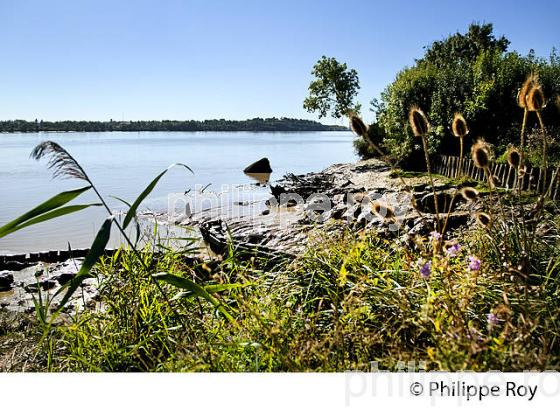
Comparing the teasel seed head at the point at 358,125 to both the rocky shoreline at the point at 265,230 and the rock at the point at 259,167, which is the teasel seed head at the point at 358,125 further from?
the rock at the point at 259,167

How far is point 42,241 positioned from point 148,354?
20.3 feet

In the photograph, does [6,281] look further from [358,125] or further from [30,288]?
[358,125]

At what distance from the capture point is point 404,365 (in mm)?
1824

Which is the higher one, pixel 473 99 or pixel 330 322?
pixel 473 99

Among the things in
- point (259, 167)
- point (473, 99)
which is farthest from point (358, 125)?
point (259, 167)

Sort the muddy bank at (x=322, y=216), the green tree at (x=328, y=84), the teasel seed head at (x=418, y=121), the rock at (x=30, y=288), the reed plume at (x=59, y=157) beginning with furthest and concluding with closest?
1. the green tree at (x=328, y=84)
2. the rock at (x=30, y=288)
3. the muddy bank at (x=322, y=216)
4. the teasel seed head at (x=418, y=121)
5. the reed plume at (x=59, y=157)

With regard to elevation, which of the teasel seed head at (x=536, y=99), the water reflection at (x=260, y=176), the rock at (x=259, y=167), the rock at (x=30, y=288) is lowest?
the rock at (x=30, y=288)

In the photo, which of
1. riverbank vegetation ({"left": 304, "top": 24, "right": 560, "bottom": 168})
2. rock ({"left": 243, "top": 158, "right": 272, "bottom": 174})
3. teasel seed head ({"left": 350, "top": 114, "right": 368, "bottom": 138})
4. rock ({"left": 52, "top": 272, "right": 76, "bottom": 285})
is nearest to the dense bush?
riverbank vegetation ({"left": 304, "top": 24, "right": 560, "bottom": 168})

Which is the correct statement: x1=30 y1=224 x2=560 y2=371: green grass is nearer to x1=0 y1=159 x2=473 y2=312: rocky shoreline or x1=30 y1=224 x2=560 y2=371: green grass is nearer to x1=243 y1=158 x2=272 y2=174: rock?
x1=0 y1=159 x2=473 y2=312: rocky shoreline

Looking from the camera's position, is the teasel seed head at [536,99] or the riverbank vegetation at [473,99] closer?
the teasel seed head at [536,99]

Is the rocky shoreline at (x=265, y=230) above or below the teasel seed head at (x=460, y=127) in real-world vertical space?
below

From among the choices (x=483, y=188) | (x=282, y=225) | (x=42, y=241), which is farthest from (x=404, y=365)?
(x=42, y=241)

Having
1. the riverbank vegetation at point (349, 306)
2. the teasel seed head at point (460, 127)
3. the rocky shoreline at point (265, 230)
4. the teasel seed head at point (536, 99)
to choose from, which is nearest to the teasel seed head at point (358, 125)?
the riverbank vegetation at point (349, 306)
